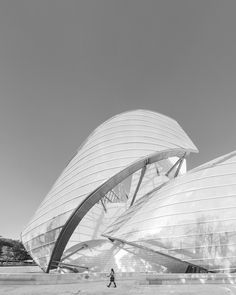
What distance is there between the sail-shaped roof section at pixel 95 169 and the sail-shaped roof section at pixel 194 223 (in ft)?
15.4

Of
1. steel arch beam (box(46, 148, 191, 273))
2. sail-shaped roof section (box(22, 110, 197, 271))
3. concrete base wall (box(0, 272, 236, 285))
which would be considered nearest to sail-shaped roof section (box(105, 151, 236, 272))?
steel arch beam (box(46, 148, 191, 273))

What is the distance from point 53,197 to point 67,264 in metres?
8.21

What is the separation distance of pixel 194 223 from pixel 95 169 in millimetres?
13483

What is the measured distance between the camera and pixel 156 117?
139ft

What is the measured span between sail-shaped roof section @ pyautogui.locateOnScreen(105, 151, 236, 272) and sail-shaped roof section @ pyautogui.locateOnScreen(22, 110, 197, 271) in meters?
4.70

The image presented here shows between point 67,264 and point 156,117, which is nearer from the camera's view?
point 67,264

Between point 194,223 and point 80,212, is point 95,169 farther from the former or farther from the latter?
point 194,223

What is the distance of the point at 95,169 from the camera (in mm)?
31141

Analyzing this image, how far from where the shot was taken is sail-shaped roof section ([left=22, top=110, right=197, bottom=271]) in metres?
27.0

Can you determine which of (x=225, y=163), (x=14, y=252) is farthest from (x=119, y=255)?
(x=14, y=252)

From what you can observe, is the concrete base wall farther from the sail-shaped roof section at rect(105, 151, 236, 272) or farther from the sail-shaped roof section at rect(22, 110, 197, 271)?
the sail-shaped roof section at rect(22, 110, 197, 271)

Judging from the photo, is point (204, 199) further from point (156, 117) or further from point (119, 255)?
point (156, 117)

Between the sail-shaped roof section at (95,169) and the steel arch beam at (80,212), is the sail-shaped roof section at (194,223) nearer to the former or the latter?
the steel arch beam at (80,212)

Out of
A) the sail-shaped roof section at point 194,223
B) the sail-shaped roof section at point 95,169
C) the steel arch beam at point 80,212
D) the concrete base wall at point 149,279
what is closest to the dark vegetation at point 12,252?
the sail-shaped roof section at point 95,169
